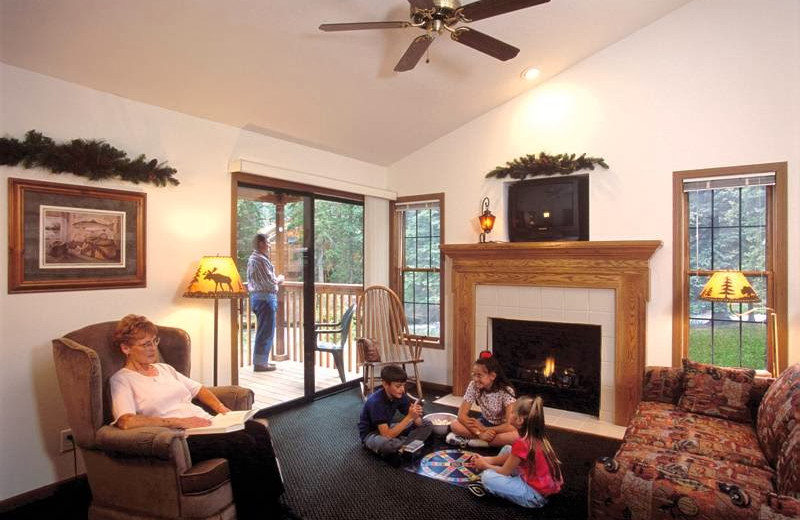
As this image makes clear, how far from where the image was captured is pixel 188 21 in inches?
95.8

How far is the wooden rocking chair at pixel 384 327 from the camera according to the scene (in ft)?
13.6

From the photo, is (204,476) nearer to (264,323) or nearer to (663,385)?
(264,323)

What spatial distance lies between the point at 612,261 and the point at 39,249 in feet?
12.8

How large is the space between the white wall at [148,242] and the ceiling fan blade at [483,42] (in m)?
1.98

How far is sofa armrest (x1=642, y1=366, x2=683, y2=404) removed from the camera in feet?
9.61

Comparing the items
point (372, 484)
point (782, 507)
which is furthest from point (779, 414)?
point (372, 484)

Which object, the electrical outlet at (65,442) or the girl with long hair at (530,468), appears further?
the electrical outlet at (65,442)

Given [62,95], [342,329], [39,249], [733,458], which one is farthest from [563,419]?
[62,95]

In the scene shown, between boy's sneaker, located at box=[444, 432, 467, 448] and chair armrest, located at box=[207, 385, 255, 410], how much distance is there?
1.38 meters

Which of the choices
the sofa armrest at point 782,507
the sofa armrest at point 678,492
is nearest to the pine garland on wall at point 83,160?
the sofa armrest at point 678,492

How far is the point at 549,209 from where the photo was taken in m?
3.96

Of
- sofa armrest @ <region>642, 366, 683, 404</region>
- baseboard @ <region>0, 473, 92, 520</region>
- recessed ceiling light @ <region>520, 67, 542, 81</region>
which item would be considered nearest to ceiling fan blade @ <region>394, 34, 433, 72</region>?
recessed ceiling light @ <region>520, 67, 542, 81</region>

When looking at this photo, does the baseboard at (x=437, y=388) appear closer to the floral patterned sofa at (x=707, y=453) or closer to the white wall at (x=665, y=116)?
the white wall at (x=665, y=116)

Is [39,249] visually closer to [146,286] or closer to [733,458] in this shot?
[146,286]
